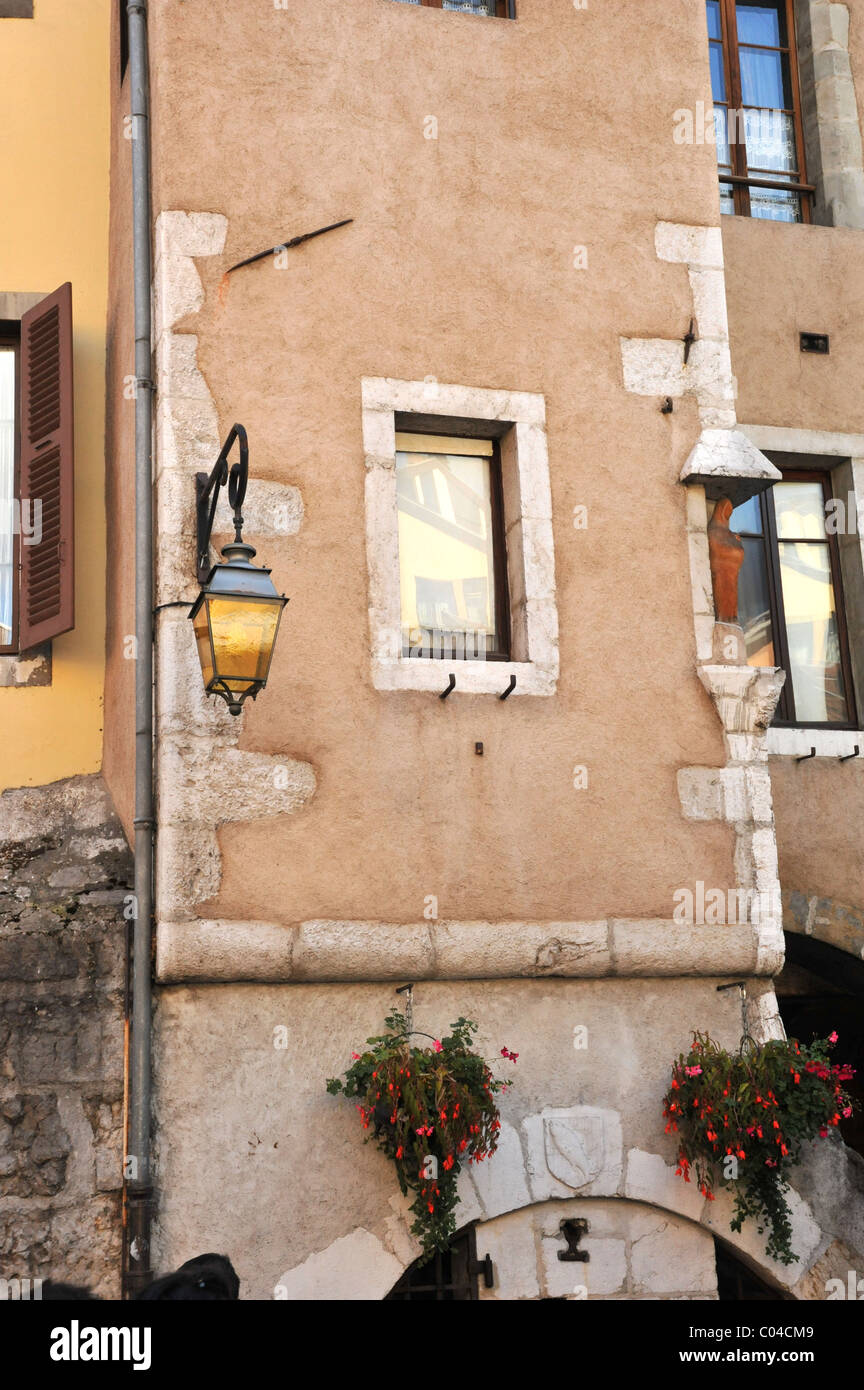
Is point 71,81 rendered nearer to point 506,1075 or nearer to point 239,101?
point 239,101

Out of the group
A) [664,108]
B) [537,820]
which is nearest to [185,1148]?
[537,820]

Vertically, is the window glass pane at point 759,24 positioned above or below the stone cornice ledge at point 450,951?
above

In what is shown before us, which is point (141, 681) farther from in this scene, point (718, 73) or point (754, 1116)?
point (718, 73)

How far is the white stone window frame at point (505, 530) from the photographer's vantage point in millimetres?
5703

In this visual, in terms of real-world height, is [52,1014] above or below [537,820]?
below

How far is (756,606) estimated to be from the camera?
24.7ft

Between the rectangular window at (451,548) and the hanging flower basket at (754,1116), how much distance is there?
1.72m

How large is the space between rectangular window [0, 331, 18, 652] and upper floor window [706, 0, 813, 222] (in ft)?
12.1

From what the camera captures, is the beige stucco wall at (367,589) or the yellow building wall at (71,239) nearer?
the beige stucco wall at (367,589)

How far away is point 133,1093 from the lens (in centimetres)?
502

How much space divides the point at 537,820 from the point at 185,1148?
1678mm

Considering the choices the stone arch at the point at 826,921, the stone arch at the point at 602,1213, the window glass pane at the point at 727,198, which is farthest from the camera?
the window glass pane at the point at 727,198

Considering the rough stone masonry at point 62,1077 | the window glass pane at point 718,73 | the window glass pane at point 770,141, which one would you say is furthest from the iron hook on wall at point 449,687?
the window glass pane at point 718,73

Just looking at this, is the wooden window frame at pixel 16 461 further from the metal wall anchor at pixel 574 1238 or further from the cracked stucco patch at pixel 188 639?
the metal wall anchor at pixel 574 1238
